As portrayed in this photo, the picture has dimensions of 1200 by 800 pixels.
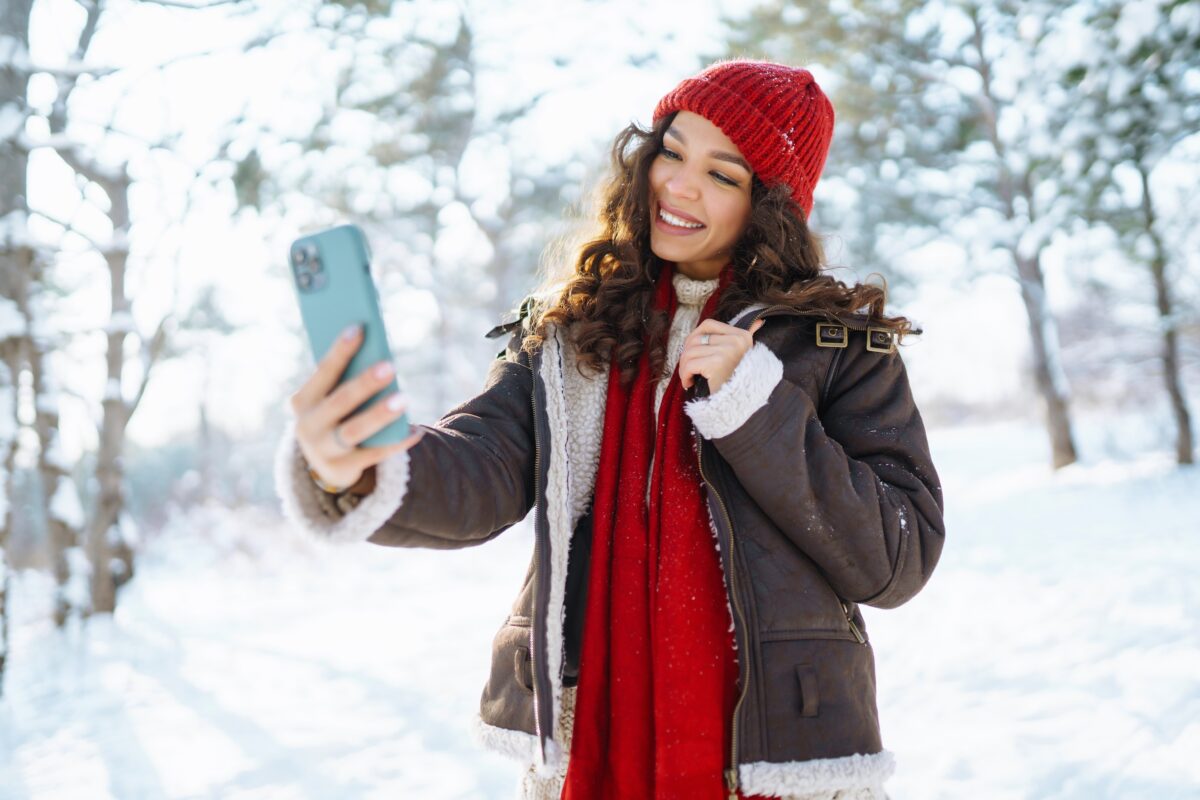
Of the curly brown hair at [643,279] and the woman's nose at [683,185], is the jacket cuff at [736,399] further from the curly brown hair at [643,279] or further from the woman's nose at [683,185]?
the woman's nose at [683,185]

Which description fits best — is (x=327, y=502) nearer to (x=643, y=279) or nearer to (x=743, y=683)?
(x=743, y=683)

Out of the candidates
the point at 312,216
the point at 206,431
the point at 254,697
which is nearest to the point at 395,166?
the point at 312,216

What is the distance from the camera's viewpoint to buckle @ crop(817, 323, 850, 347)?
1.55 m

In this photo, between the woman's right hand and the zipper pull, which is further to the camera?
the zipper pull

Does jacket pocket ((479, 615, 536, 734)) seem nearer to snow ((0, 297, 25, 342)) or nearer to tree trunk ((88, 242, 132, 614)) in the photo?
snow ((0, 297, 25, 342))

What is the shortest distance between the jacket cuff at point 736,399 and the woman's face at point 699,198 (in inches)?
18.0

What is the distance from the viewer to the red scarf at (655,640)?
4.56 feet

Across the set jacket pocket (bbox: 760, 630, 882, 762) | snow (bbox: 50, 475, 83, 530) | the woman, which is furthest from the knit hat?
snow (bbox: 50, 475, 83, 530)

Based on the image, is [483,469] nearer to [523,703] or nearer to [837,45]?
[523,703]

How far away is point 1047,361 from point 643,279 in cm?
1240

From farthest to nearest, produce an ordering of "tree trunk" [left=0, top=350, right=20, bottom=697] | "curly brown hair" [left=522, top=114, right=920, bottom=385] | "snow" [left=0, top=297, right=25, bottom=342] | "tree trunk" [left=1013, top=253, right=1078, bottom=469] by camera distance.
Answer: "tree trunk" [left=1013, top=253, right=1078, bottom=469] → "snow" [left=0, top=297, right=25, bottom=342] → "tree trunk" [left=0, top=350, right=20, bottom=697] → "curly brown hair" [left=522, top=114, right=920, bottom=385]

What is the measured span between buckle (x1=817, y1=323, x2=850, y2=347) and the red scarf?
276 millimetres

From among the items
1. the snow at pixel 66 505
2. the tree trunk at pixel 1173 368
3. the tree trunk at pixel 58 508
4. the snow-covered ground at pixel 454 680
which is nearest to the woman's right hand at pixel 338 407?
the snow-covered ground at pixel 454 680

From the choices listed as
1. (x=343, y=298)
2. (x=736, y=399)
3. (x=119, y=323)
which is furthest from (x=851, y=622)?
(x=119, y=323)
